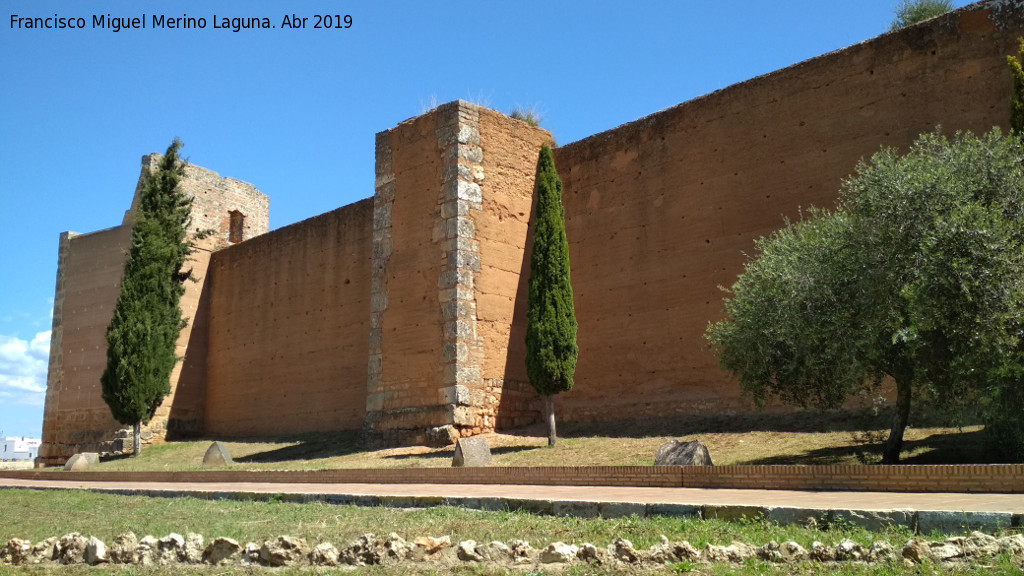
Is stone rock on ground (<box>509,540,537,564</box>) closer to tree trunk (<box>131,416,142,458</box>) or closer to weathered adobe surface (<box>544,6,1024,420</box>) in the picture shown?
weathered adobe surface (<box>544,6,1024,420</box>)

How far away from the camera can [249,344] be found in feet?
78.3

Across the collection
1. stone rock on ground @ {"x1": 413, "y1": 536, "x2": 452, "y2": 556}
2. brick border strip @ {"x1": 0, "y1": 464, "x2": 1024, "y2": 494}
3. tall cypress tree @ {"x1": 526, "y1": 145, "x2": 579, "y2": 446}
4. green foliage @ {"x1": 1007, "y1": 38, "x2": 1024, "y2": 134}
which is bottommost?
stone rock on ground @ {"x1": 413, "y1": 536, "x2": 452, "y2": 556}

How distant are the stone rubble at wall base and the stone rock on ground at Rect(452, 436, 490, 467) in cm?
625

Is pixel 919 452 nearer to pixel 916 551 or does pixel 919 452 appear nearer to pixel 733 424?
pixel 733 424

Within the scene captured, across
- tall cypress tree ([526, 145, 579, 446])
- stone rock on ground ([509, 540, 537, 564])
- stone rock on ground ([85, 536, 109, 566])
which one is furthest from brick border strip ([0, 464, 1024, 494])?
stone rock on ground ([85, 536, 109, 566])

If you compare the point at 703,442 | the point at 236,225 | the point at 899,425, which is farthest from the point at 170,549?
the point at 236,225

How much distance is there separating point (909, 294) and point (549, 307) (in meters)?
6.44

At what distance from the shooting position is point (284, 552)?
5.73m

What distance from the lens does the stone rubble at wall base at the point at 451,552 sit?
501 centimetres

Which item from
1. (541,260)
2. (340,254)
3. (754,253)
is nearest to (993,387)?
(754,253)

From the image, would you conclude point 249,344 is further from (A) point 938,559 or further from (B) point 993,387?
(A) point 938,559

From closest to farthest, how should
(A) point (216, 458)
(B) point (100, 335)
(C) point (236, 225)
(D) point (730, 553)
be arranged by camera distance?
(D) point (730, 553)
(A) point (216, 458)
(B) point (100, 335)
(C) point (236, 225)

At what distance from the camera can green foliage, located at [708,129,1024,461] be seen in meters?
9.34

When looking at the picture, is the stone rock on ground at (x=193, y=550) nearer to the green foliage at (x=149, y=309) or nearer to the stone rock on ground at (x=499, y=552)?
the stone rock on ground at (x=499, y=552)
